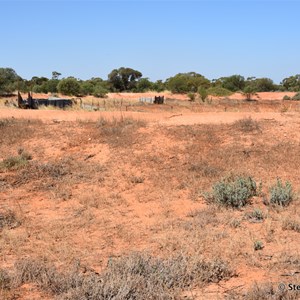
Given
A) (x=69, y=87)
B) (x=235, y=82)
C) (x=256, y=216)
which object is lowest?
(x=256, y=216)

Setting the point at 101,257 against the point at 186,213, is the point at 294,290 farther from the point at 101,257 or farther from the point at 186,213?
the point at 186,213

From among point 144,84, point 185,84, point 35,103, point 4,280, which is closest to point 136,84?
point 144,84

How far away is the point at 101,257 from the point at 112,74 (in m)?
56.8

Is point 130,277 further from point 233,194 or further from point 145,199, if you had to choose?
point 145,199

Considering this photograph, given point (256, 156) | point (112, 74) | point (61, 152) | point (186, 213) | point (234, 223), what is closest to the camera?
point (234, 223)

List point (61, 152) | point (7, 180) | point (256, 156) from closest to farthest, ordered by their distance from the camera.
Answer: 1. point (7, 180)
2. point (256, 156)
3. point (61, 152)

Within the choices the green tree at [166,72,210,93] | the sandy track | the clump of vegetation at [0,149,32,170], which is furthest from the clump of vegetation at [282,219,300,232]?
the green tree at [166,72,210,93]

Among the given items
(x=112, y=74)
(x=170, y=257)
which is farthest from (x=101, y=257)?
(x=112, y=74)

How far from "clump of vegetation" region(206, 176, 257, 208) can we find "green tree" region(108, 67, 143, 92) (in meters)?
52.4

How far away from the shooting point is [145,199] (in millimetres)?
8422

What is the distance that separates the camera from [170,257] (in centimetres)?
498

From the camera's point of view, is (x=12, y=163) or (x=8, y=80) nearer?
(x=12, y=163)

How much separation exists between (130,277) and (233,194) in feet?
12.7

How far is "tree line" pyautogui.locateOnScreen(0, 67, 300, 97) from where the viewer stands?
43.0 m
